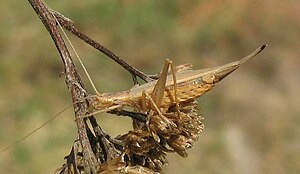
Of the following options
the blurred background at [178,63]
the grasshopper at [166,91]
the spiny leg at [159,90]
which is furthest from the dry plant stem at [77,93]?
the blurred background at [178,63]

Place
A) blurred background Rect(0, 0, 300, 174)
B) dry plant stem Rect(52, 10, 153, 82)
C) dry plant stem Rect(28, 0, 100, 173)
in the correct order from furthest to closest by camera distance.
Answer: blurred background Rect(0, 0, 300, 174) < dry plant stem Rect(52, 10, 153, 82) < dry plant stem Rect(28, 0, 100, 173)

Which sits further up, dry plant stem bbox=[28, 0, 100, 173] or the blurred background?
the blurred background

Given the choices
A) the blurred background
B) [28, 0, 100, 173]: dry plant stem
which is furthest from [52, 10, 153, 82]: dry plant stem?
the blurred background

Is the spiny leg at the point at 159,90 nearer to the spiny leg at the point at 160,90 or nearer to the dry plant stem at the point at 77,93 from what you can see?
the spiny leg at the point at 160,90

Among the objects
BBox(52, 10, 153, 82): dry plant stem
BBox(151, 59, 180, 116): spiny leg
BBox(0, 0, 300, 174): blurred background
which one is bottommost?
BBox(151, 59, 180, 116): spiny leg

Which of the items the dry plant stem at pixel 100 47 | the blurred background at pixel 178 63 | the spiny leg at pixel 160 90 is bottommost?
the spiny leg at pixel 160 90

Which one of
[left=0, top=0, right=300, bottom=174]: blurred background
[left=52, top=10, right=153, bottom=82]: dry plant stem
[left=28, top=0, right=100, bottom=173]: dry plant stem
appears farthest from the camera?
[left=0, top=0, right=300, bottom=174]: blurred background

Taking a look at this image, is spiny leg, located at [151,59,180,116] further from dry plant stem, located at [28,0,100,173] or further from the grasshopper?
dry plant stem, located at [28,0,100,173]

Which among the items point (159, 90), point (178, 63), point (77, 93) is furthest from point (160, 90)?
point (178, 63)
